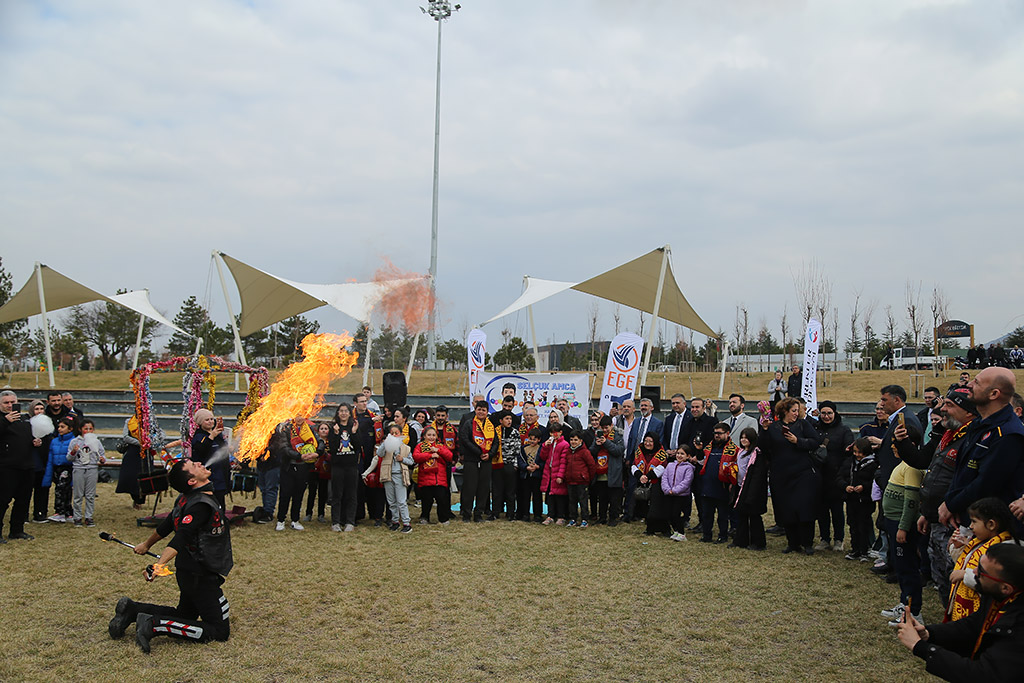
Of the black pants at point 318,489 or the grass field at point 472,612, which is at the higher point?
the black pants at point 318,489

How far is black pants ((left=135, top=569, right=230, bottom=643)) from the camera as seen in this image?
5320 mm

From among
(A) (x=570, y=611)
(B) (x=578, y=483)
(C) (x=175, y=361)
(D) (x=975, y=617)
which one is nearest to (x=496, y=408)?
(B) (x=578, y=483)

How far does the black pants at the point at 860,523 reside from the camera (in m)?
7.87

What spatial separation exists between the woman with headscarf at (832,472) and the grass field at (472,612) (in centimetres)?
45

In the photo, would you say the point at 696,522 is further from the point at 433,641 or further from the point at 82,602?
the point at 82,602

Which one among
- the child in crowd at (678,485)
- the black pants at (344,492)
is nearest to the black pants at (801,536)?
the child in crowd at (678,485)

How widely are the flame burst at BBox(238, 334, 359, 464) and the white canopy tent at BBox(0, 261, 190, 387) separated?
1562 cm

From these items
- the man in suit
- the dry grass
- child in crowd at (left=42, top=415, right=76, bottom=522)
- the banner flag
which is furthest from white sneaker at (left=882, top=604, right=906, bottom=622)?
the dry grass

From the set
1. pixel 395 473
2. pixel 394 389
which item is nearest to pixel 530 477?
pixel 395 473

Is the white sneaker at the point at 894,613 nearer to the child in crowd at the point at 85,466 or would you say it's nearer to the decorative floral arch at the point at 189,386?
the decorative floral arch at the point at 189,386

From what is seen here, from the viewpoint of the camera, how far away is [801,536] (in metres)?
8.41

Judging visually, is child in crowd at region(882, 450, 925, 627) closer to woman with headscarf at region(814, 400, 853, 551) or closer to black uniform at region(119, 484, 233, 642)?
woman with headscarf at region(814, 400, 853, 551)

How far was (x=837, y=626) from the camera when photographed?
5793mm

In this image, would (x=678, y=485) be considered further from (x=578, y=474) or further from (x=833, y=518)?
(x=833, y=518)
